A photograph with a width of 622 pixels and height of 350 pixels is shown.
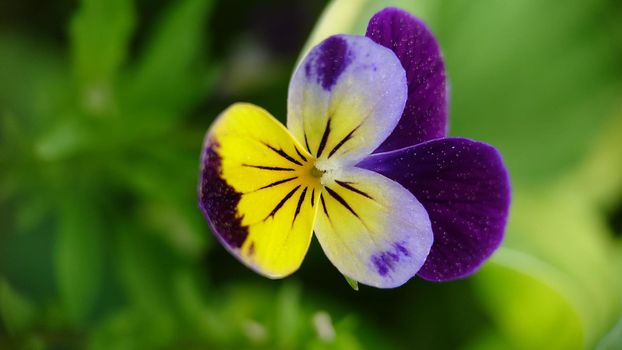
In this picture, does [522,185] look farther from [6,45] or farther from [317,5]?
[6,45]

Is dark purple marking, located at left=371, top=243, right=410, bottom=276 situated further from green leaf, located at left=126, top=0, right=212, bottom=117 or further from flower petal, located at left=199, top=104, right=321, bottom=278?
green leaf, located at left=126, top=0, right=212, bottom=117

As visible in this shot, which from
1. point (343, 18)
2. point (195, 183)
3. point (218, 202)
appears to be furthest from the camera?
point (195, 183)

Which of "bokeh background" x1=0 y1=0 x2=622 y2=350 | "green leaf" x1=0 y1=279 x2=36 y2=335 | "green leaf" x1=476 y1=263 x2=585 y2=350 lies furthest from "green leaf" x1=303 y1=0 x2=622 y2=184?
"green leaf" x1=0 y1=279 x2=36 y2=335

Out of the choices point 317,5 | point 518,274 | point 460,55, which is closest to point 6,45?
point 317,5

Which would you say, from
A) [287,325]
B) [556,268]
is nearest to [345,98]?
[287,325]

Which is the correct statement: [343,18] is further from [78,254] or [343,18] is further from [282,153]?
[78,254]

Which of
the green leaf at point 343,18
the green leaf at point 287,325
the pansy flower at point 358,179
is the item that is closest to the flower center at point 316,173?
the pansy flower at point 358,179
